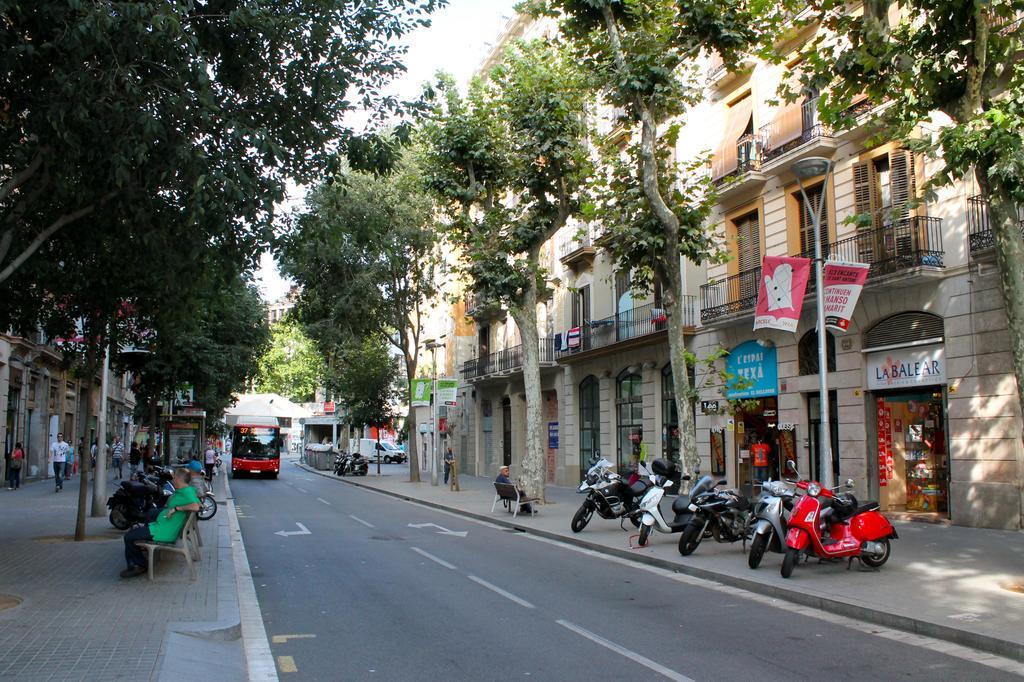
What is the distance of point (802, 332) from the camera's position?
2058 centimetres

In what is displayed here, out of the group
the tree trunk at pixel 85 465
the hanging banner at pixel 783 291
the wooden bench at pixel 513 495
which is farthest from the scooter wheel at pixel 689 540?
the tree trunk at pixel 85 465

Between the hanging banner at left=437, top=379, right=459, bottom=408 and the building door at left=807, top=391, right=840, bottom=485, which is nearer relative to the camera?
the building door at left=807, top=391, right=840, bottom=485

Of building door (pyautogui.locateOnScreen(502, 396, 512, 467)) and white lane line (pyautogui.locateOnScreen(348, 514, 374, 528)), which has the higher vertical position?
building door (pyautogui.locateOnScreen(502, 396, 512, 467))

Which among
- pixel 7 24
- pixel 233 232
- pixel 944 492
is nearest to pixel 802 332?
pixel 944 492

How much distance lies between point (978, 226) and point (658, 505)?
8397 millimetres

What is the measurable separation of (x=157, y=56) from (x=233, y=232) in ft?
6.81

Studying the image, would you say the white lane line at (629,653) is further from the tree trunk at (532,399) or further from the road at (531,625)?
the tree trunk at (532,399)

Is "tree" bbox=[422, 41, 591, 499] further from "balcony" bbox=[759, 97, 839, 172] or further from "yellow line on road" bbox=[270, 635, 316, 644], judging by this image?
"yellow line on road" bbox=[270, 635, 316, 644]

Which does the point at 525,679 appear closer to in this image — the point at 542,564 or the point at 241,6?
the point at 542,564

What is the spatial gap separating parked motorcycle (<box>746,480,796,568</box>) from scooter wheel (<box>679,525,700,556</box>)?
120cm

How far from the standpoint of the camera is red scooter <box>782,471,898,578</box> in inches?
414

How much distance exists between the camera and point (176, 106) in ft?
29.4

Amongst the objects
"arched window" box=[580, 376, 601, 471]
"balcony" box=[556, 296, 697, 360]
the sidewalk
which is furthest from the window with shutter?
the sidewalk

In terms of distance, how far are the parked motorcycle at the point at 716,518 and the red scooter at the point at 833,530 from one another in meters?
1.95
